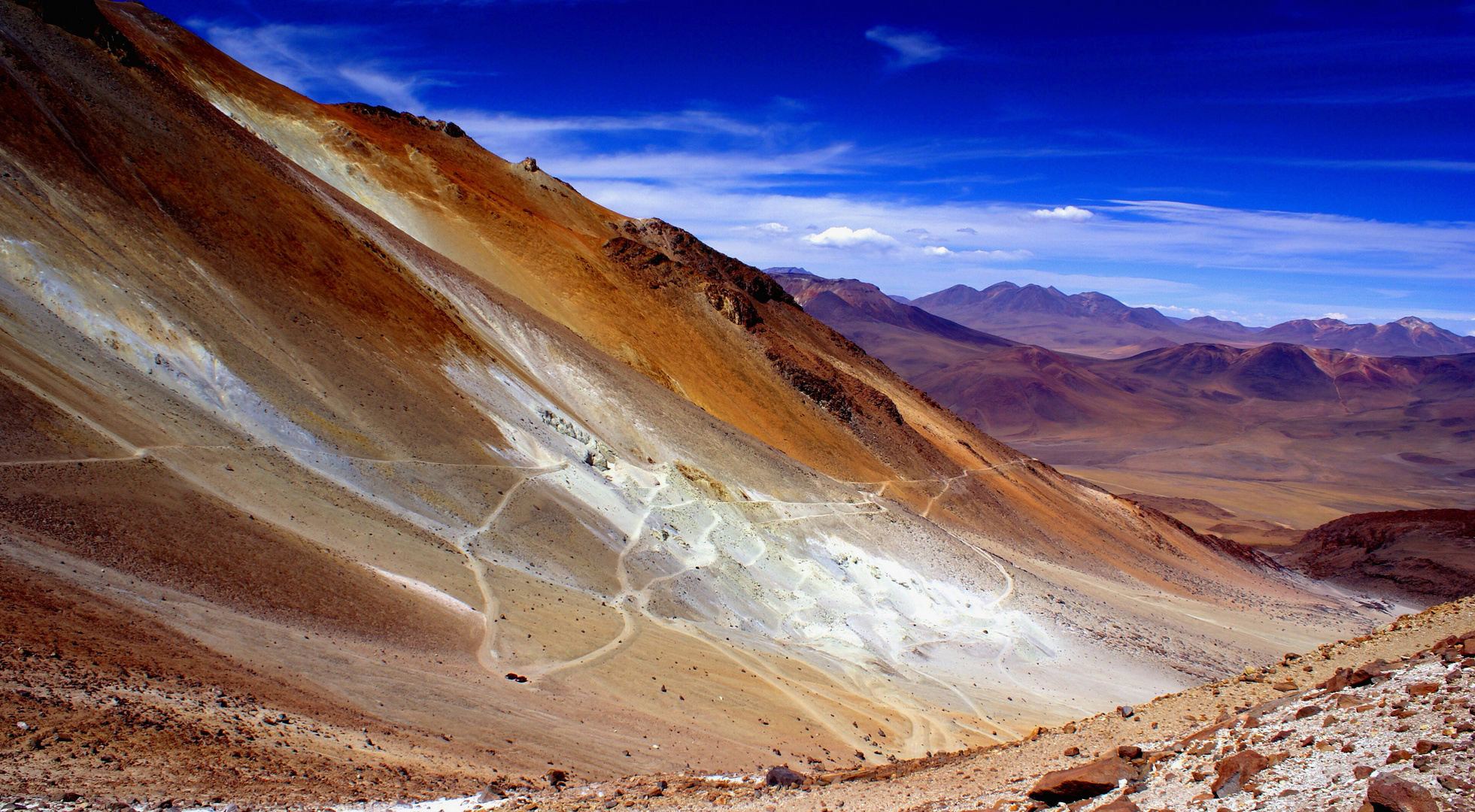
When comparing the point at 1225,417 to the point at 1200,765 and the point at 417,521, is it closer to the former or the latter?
the point at 417,521

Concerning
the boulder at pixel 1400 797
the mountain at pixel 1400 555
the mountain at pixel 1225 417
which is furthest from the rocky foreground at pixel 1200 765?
the mountain at pixel 1225 417

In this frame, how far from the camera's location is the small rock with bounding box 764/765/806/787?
28.0ft

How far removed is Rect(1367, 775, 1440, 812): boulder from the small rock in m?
5.18

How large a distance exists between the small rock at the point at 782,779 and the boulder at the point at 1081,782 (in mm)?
2988

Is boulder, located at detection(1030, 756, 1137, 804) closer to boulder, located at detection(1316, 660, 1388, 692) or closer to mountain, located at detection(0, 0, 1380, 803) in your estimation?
boulder, located at detection(1316, 660, 1388, 692)

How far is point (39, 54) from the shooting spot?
20.0 meters

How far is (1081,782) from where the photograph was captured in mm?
6094

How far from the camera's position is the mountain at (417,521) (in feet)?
29.5

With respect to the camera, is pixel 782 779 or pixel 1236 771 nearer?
pixel 1236 771

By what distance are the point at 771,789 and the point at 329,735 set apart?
4.45 meters

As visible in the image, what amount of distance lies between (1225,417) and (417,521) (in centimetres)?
14510

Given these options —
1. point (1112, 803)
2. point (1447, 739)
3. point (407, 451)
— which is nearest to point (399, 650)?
point (407, 451)

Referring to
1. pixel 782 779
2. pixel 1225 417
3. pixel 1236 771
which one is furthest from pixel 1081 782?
pixel 1225 417

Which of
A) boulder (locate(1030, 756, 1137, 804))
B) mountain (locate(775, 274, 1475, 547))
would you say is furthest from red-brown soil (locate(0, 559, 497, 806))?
mountain (locate(775, 274, 1475, 547))
